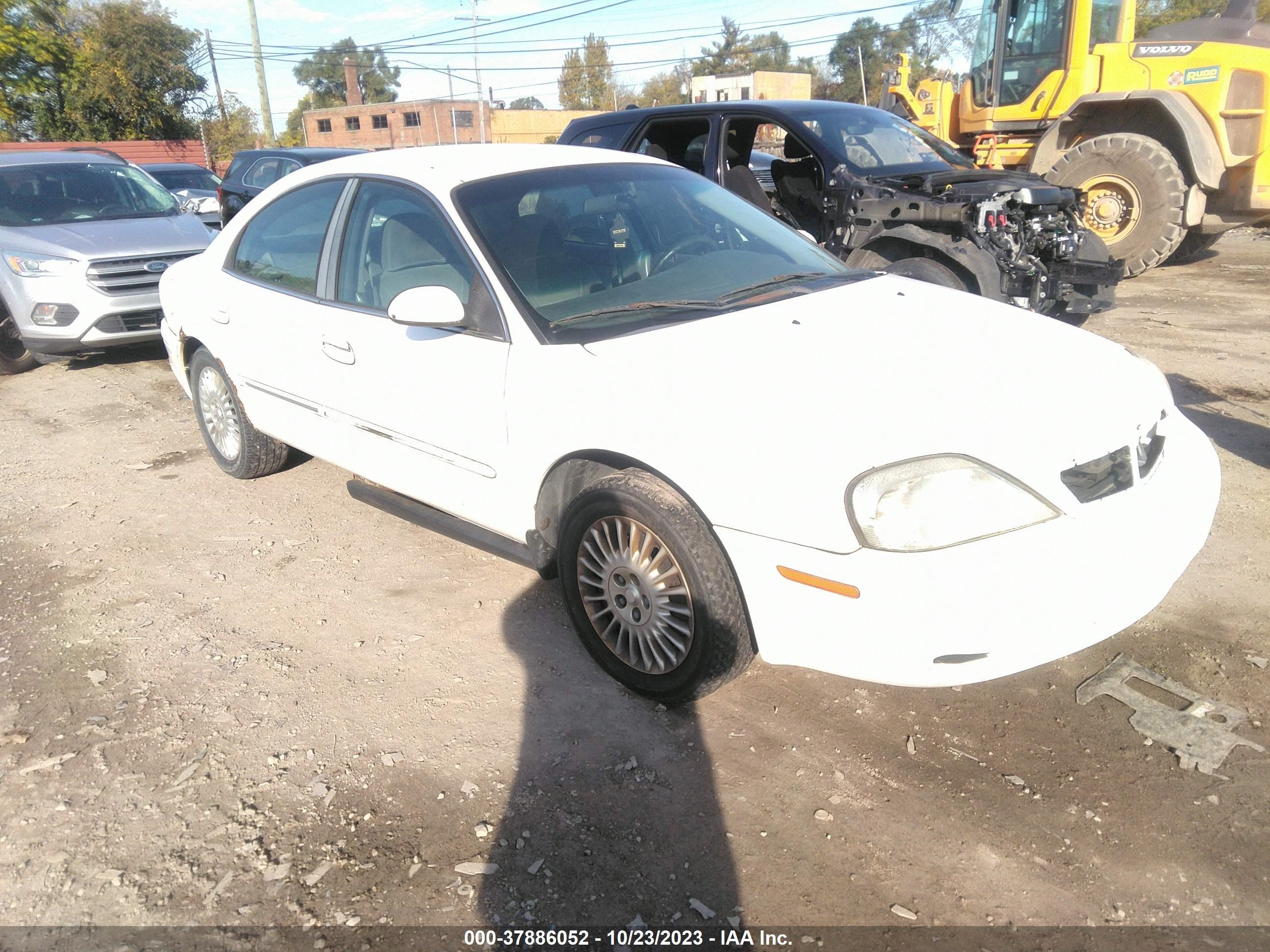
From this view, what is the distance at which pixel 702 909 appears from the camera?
243cm

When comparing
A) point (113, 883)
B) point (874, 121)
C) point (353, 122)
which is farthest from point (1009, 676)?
point (353, 122)

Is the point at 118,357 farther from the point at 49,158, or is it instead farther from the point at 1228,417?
the point at 1228,417

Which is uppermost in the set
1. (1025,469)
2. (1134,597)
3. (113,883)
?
(1025,469)

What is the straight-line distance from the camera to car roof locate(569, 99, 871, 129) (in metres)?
7.47

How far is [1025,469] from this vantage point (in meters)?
2.61

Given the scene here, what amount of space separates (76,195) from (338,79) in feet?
260

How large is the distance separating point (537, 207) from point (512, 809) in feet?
7.58

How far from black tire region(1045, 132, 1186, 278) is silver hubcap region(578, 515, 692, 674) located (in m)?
8.70

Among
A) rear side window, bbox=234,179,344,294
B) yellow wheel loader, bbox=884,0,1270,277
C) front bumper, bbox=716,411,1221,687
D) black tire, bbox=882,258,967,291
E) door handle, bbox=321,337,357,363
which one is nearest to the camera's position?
front bumper, bbox=716,411,1221,687

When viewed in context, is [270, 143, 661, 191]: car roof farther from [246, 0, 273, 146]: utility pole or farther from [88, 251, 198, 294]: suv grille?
[246, 0, 273, 146]: utility pole

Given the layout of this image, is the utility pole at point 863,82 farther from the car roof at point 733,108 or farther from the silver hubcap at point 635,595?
the silver hubcap at point 635,595

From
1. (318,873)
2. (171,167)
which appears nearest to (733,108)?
(318,873)

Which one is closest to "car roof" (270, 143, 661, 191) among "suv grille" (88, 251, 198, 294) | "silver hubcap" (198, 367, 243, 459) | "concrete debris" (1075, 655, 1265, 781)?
"silver hubcap" (198, 367, 243, 459)

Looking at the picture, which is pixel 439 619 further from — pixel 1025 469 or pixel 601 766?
pixel 1025 469
